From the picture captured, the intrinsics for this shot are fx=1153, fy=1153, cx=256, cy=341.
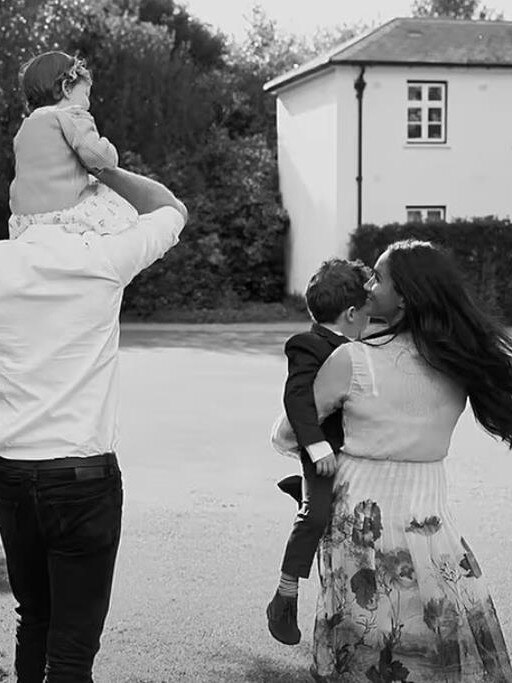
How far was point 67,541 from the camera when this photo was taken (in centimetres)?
302

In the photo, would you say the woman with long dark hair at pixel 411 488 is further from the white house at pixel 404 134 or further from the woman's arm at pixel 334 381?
the white house at pixel 404 134

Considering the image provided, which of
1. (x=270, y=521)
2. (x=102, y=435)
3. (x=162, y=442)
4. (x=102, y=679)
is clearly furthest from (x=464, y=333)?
(x=162, y=442)

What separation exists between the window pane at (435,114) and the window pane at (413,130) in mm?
367

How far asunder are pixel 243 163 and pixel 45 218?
94.4ft

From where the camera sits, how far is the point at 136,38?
30688 millimetres

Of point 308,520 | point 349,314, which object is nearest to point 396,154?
point 349,314

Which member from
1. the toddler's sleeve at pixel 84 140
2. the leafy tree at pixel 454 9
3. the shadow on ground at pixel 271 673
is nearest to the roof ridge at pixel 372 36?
the shadow on ground at pixel 271 673

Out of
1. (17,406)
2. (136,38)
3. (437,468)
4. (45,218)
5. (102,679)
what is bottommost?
(102,679)

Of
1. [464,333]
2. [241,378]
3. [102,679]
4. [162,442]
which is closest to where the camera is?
[464,333]

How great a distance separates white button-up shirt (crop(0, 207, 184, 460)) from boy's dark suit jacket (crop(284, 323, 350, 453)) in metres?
0.79

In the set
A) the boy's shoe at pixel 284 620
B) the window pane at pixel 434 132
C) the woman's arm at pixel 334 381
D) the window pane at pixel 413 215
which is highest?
the window pane at pixel 434 132

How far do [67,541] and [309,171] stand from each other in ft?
88.8

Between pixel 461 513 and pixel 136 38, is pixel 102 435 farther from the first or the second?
pixel 136 38

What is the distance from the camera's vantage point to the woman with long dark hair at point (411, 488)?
3.29m
